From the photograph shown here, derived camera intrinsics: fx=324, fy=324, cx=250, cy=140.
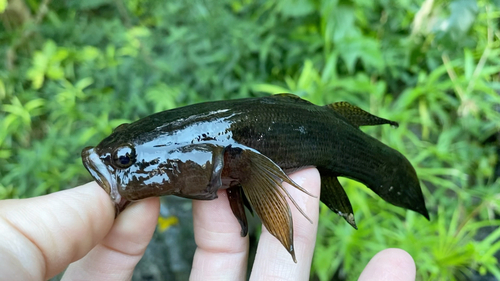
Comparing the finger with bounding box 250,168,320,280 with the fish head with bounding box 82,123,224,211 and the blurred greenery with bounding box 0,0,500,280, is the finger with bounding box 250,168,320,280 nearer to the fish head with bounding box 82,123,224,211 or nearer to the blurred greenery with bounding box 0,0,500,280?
the fish head with bounding box 82,123,224,211

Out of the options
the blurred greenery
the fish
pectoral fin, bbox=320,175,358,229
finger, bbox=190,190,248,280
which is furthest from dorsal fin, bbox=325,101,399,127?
the blurred greenery

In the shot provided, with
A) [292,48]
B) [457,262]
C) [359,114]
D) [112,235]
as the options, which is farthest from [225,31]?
[457,262]

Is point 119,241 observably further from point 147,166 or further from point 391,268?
point 391,268

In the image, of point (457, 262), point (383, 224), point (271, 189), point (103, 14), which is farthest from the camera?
point (103, 14)

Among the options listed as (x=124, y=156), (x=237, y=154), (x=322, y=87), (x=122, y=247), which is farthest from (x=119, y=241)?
(x=322, y=87)

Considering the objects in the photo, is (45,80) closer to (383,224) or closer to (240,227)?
(240,227)

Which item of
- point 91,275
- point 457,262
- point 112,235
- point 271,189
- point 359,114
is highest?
point 359,114

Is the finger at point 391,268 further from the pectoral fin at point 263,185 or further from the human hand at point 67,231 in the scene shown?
the human hand at point 67,231
